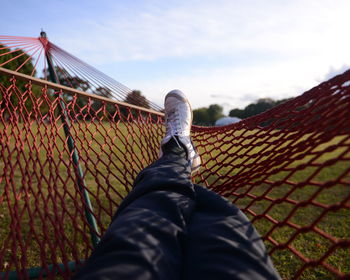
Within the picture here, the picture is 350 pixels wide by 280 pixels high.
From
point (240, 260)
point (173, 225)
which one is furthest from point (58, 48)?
point (240, 260)

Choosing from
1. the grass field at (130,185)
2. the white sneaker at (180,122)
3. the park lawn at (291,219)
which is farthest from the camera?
the white sneaker at (180,122)

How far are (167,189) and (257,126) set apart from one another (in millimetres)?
614

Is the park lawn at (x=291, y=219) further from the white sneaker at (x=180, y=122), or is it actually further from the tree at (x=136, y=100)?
the tree at (x=136, y=100)

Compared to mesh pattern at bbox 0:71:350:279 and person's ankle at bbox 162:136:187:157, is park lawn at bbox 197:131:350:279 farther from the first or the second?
person's ankle at bbox 162:136:187:157

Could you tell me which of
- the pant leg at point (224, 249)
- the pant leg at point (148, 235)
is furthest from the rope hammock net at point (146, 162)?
the pant leg at point (148, 235)

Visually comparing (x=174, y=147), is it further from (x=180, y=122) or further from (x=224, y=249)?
(x=224, y=249)

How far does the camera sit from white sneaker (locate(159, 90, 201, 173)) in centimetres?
121

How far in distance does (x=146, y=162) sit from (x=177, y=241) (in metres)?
0.87

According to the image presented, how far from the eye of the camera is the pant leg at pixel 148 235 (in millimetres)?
535

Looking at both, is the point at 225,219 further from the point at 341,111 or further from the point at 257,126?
the point at 257,126

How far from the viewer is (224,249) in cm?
59

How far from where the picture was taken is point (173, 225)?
65 cm

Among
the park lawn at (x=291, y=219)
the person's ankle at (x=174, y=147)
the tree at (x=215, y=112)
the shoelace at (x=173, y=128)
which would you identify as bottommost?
the park lawn at (x=291, y=219)

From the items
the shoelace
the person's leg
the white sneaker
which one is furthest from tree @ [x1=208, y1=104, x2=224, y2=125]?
the person's leg
